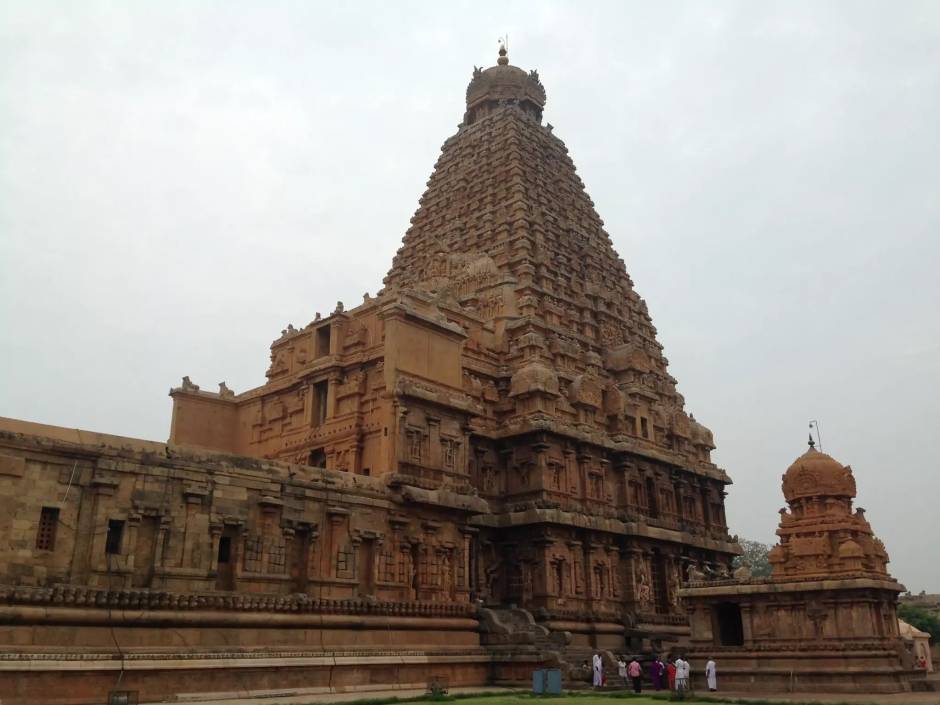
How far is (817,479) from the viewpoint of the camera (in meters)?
27.8

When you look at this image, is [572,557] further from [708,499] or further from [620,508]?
[708,499]

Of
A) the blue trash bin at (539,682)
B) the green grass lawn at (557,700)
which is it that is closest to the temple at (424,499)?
the green grass lawn at (557,700)

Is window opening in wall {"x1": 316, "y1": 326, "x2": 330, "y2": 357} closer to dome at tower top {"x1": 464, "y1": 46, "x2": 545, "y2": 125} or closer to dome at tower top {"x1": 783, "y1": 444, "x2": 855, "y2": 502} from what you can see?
dome at tower top {"x1": 783, "y1": 444, "x2": 855, "y2": 502}

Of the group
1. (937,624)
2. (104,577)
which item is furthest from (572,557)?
(937,624)

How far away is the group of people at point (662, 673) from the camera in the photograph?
82.2 ft

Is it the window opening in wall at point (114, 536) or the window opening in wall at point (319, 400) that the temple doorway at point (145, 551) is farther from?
the window opening in wall at point (319, 400)

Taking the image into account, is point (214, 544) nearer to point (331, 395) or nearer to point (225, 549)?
point (225, 549)

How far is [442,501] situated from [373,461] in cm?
286

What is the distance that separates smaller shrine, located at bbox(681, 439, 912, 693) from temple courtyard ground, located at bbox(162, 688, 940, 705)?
3.66 feet

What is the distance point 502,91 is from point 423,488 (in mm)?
33417

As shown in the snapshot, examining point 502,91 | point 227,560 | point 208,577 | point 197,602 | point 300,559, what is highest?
point 502,91

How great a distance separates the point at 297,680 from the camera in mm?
21500

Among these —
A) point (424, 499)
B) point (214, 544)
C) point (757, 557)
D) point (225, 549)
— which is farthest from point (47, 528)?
point (757, 557)

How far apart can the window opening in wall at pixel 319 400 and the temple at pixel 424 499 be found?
201mm
